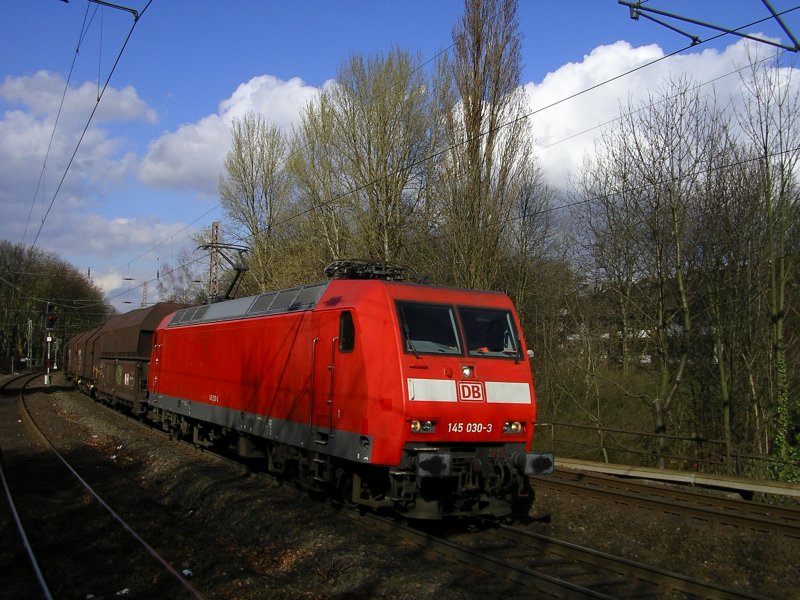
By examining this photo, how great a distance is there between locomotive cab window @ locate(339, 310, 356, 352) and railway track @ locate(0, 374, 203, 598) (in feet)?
10.8

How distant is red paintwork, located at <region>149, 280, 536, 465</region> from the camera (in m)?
7.99

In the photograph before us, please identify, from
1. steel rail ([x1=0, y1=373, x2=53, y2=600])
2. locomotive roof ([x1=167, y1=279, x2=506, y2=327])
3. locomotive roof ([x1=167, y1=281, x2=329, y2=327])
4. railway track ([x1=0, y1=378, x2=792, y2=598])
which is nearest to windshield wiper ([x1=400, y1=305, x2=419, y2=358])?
locomotive roof ([x1=167, y1=279, x2=506, y2=327])

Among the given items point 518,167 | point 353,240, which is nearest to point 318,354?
point 518,167

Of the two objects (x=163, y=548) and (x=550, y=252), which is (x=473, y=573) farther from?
(x=550, y=252)

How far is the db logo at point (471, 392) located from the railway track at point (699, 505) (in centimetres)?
386

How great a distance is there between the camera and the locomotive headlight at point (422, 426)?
7.88m

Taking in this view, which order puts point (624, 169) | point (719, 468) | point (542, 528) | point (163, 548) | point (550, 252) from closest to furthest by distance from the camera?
point (163, 548) → point (542, 528) → point (719, 468) → point (624, 169) → point (550, 252)

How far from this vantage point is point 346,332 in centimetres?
890

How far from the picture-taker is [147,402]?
20.2 meters

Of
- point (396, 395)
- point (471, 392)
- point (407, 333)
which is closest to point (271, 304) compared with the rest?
point (407, 333)

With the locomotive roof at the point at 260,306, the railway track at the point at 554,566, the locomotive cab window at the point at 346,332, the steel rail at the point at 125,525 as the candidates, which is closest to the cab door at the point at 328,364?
the locomotive cab window at the point at 346,332

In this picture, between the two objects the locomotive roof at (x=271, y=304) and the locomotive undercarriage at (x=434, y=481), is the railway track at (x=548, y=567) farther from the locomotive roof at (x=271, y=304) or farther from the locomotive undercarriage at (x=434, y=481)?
the locomotive roof at (x=271, y=304)

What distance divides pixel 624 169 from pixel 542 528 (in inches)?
485

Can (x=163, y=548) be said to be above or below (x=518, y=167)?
below
